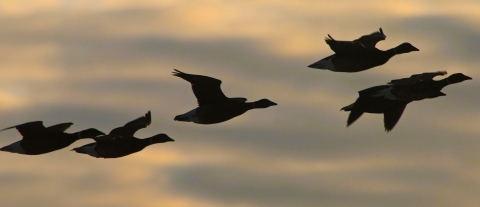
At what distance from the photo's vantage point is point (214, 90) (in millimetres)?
32656

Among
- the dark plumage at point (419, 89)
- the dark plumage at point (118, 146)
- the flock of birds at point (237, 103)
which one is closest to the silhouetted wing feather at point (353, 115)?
the flock of birds at point (237, 103)

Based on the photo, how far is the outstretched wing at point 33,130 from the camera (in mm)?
33000

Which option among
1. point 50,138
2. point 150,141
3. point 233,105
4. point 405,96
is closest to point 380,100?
point 405,96

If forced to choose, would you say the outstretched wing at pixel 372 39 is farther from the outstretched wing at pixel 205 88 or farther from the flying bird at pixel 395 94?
the outstretched wing at pixel 205 88

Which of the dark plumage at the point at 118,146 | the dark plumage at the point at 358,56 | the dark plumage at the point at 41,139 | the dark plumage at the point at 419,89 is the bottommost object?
the dark plumage at the point at 118,146

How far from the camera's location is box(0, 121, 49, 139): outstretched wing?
33.0m

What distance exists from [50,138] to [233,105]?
653 cm

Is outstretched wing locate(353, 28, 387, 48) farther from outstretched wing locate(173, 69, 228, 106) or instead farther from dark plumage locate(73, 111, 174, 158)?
dark plumage locate(73, 111, 174, 158)

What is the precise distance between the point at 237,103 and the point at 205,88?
1.22 metres

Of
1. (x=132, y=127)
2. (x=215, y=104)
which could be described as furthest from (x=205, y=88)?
(x=132, y=127)

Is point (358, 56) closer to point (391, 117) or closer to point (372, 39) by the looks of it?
point (391, 117)

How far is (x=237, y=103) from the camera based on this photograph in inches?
1293

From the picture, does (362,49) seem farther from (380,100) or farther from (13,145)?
(13,145)

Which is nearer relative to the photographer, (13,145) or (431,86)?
(431,86)
